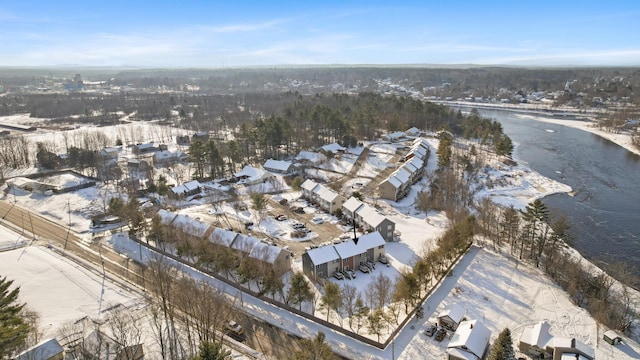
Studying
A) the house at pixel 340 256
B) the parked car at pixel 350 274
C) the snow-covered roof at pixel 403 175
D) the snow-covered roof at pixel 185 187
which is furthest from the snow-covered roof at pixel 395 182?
the snow-covered roof at pixel 185 187

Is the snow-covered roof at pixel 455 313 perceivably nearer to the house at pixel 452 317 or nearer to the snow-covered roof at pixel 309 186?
the house at pixel 452 317

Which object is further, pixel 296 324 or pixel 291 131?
pixel 291 131

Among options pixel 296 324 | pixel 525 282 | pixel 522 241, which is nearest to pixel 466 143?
pixel 522 241

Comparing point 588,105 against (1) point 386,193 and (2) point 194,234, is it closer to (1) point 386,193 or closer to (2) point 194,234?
(1) point 386,193

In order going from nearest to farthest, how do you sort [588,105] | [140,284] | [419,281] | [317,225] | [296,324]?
[296,324]
[419,281]
[140,284]
[317,225]
[588,105]

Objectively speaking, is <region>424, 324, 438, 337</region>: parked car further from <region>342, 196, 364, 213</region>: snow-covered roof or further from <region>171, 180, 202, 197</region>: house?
<region>171, 180, 202, 197</region>: house
